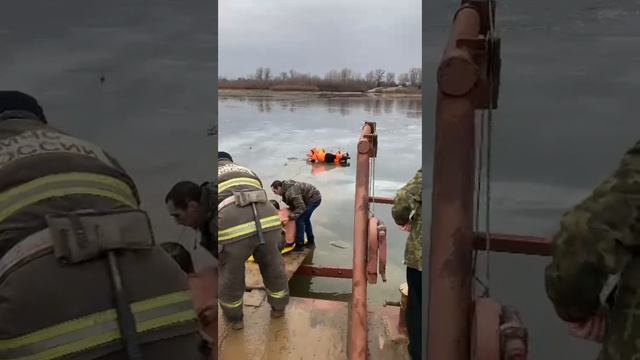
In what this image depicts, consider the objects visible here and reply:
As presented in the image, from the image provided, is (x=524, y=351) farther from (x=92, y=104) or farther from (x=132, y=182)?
(x=92, y=104)

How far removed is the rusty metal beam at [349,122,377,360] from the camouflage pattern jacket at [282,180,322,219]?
170 cm

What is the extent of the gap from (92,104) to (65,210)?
0.61 m

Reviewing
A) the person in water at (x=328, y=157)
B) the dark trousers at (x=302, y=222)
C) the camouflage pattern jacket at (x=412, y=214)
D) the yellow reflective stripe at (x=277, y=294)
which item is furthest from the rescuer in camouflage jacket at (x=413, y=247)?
the person in water at (x=328, y=157)

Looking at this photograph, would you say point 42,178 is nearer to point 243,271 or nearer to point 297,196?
point 243,271

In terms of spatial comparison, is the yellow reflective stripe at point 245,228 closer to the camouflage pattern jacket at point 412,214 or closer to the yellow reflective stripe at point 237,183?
the yellow reflective stripe at point 237,183

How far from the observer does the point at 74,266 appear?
1.11 meters

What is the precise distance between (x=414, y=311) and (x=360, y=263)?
34 cm

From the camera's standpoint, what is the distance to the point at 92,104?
5.41 feet

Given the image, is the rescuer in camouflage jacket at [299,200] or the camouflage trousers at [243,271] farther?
the rescuer in camouflage jacket at [299,200]

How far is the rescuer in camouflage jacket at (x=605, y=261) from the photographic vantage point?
93cm

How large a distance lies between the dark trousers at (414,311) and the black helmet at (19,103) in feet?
5.80

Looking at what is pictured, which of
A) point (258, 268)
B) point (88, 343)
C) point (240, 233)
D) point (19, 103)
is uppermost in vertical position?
point (19, 103)

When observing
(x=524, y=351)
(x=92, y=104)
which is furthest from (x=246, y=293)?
(x=524, y=351)

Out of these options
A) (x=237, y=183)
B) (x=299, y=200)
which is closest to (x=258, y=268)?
(x=299, y=200)
